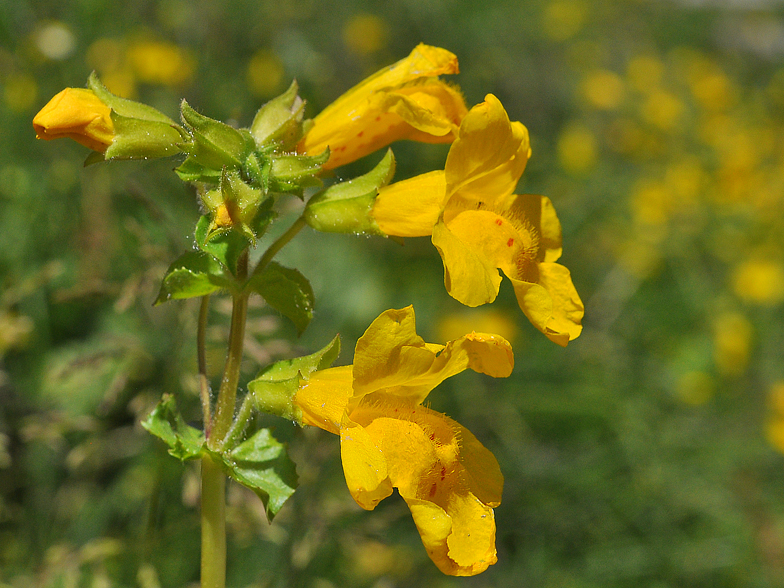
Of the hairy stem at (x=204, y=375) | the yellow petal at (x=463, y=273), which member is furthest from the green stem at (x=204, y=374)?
the yellow petal at (x=463, y=273)

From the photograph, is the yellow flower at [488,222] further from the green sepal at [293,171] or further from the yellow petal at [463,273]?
the green sepal at [293,171]

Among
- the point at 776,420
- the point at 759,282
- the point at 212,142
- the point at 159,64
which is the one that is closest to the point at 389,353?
the point at 212,142

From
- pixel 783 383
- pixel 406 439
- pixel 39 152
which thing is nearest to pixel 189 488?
pixel 406 439

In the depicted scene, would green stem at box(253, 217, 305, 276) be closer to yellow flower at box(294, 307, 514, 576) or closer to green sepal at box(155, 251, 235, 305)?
green sepal at box(155, 251, 235, 305)

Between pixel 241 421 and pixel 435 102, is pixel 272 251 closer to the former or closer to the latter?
pixel 241 421

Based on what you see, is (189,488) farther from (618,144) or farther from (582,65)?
(582,65)

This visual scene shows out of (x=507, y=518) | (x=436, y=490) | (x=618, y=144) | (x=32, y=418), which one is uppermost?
(x=436, y=490)

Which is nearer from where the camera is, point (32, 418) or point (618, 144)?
point (32, 418)
